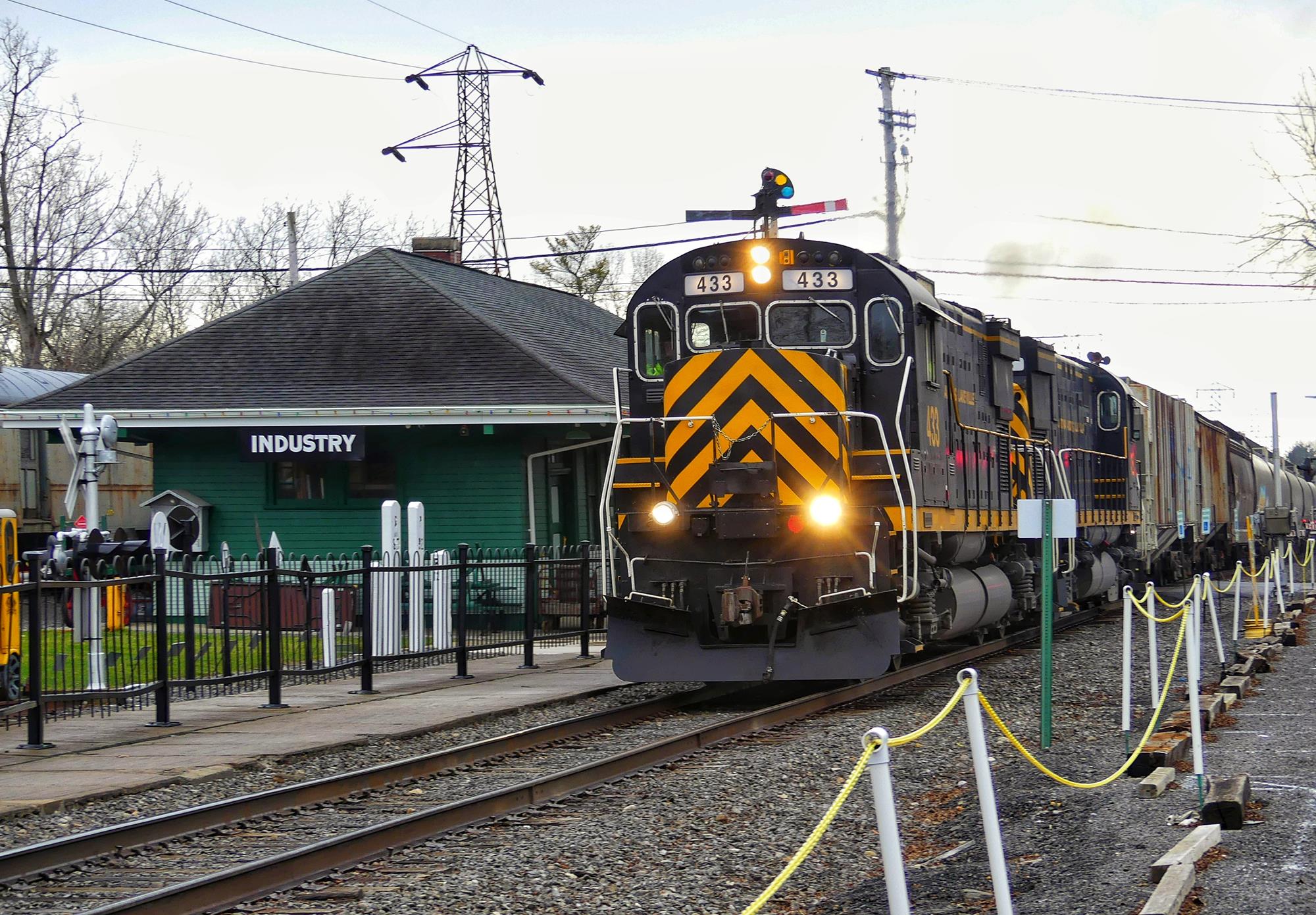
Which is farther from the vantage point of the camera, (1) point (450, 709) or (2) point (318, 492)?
(2) point (318, 492)

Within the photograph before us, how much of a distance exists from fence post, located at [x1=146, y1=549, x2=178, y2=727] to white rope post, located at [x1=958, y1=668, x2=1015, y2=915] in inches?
301

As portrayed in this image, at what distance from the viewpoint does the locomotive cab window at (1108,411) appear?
22188 millimetres

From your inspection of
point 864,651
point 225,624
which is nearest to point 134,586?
point 225,624

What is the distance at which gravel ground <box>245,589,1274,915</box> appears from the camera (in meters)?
5.98

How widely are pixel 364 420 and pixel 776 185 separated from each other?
8.54 m

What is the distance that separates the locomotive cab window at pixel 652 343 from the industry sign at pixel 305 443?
8.85 metres

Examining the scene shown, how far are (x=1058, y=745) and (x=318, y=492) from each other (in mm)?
14900

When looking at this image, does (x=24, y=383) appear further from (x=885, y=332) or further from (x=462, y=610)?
(x=885, y=332)

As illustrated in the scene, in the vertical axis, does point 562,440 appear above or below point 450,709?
above

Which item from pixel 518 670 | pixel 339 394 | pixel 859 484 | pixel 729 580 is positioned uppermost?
pixel 339 394

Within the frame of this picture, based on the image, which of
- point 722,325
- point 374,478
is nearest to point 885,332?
point 722,325

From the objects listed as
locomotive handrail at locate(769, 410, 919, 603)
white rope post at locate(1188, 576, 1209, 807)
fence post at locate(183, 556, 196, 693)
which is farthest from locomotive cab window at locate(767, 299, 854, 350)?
fence post at locate(183, 556, 196, 693)

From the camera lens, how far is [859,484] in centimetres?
1181

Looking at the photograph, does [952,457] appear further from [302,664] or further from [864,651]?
[302,664]
